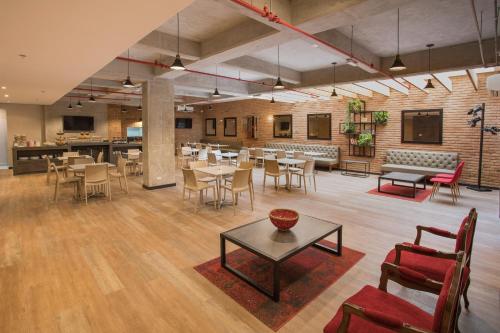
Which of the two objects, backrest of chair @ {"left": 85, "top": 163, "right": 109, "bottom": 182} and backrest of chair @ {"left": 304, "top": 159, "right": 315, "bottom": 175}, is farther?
backrest of chair @ {"left": 304, "top": 159, "right": 315, "bottom": 175}

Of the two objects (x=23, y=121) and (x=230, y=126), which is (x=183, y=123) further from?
(x=23, y=121)

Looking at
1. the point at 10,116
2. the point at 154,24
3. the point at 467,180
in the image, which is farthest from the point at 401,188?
the point at 10,116

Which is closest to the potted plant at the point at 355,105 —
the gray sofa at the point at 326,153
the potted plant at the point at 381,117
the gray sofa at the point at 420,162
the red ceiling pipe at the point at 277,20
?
the potted plant at the point at 381,117

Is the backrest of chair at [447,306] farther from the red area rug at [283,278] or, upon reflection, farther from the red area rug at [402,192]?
the red area rug at [402,192]

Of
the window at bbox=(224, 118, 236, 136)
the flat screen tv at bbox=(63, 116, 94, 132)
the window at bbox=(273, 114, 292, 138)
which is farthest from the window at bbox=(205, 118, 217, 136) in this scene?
the flat screen tv at bbox=(63, 116, 94, 132)

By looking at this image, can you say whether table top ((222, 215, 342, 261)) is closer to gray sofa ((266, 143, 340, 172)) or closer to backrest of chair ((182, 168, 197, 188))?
backrest of chair ((182, 168, 197, 188))

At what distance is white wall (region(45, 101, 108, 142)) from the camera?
40.3 feet

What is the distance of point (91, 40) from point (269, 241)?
3.22 meters

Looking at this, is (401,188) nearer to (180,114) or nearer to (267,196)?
(267,196)

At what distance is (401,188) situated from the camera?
7.23m

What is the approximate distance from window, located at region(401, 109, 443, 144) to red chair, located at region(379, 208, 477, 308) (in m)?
7.00

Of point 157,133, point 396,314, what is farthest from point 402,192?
point 157,133

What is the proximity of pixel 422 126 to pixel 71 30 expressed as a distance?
894 centimetres

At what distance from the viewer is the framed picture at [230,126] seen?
50.5ft
